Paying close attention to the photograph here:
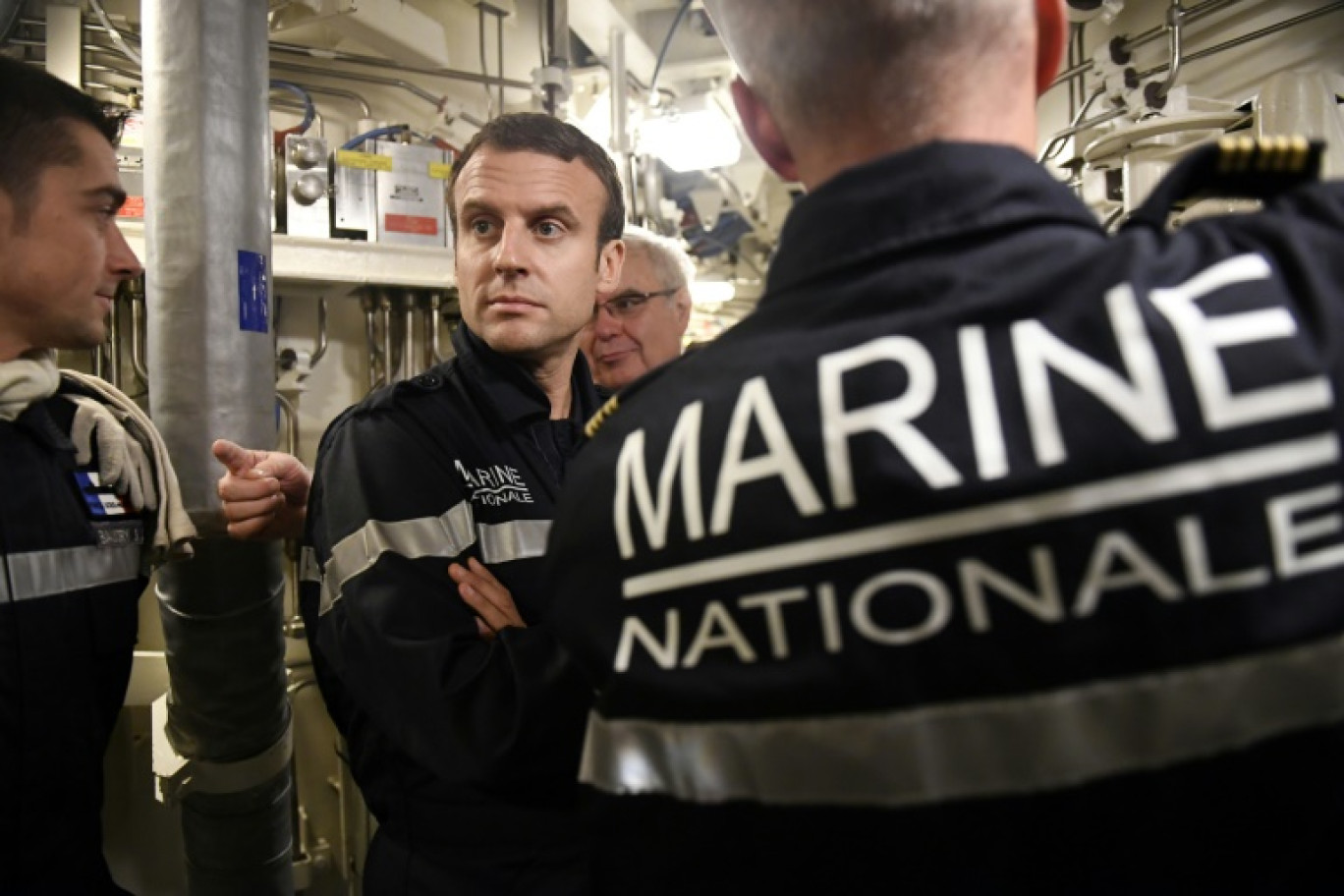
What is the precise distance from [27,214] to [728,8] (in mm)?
1243

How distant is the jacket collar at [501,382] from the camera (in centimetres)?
142

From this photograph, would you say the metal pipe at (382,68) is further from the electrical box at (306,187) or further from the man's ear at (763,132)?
the man's ear at (763,132)

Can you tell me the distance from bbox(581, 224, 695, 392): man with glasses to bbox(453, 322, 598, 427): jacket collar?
1048 mm

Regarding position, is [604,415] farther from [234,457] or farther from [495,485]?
[234,457]

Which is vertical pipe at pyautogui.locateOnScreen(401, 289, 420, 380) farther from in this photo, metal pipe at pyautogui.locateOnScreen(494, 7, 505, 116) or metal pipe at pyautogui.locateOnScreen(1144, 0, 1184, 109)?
metal pipe at pyautogui.locateOnScreen(1144, 0, 1184, 109)

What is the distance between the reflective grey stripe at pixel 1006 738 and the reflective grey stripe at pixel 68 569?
1.16m

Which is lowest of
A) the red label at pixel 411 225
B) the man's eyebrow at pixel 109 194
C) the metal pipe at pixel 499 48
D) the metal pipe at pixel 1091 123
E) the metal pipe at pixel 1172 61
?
the man's eyebrow at pixel 109 194

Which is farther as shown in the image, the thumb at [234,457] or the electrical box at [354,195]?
the electrical box at [354,195]

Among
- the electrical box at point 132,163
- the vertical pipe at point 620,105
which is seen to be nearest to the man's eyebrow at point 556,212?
the electrical box at point 132,163

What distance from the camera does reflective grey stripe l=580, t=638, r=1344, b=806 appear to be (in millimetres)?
483

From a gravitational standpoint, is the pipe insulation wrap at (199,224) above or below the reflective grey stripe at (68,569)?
above

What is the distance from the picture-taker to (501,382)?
56.9 inches

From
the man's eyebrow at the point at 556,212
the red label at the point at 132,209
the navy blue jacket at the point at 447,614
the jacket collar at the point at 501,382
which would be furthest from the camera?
the red label at the point at 132,209

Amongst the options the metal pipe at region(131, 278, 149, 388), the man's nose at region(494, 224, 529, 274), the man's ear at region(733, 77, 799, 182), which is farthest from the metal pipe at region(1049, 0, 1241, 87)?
the metal pipe at region(131, 278, 149, 388)
